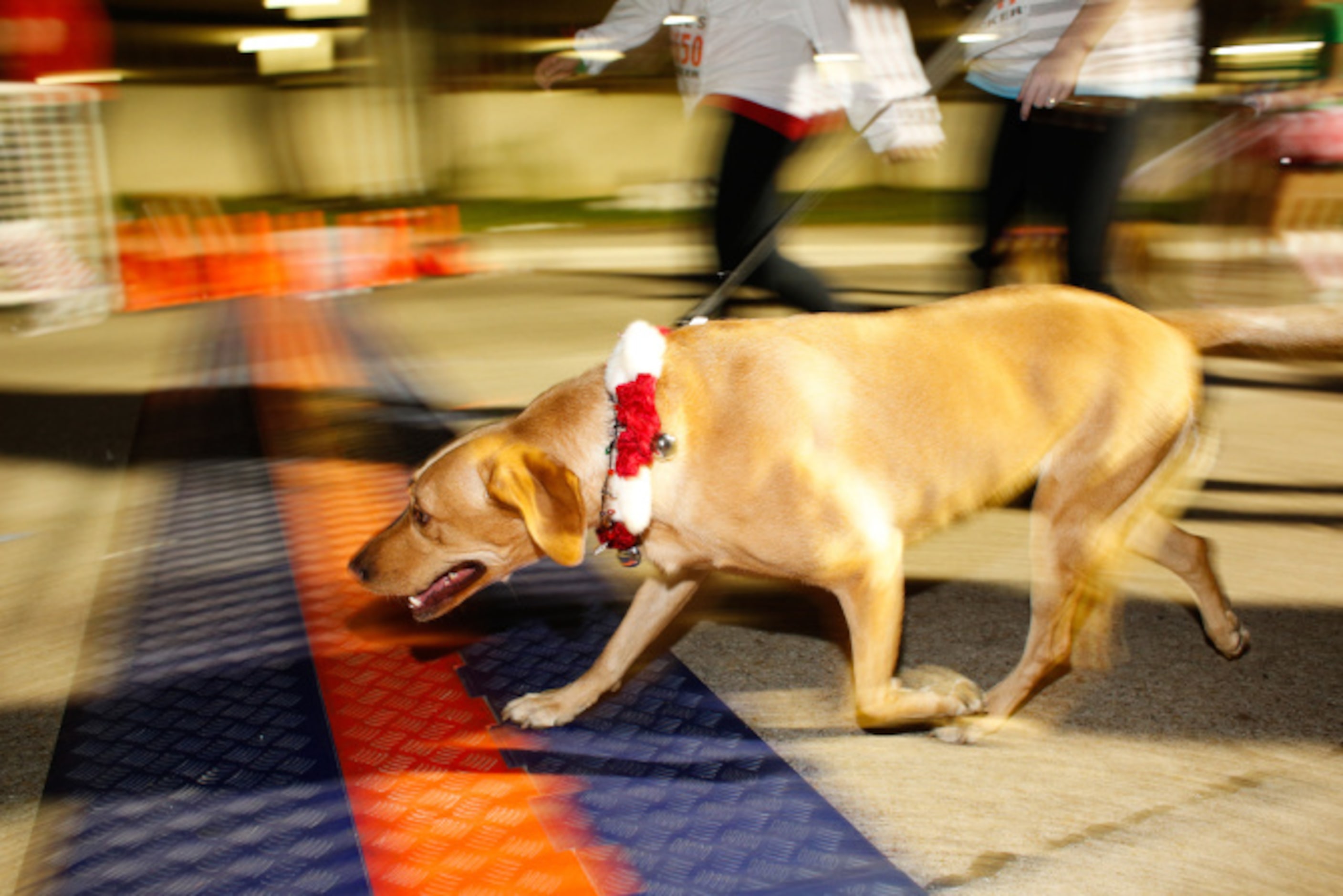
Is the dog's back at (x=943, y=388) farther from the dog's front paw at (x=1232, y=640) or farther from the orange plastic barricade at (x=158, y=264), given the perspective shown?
the orange plastic barricade at (x=158, y=264)

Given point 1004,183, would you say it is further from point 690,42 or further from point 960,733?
point 960,733

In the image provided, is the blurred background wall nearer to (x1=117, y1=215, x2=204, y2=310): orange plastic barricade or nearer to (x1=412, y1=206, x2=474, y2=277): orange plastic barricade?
(x1=412, y1=206, x2=474, y2=277): orange plastic barricade

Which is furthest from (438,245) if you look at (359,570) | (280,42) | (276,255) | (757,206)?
(280,42)

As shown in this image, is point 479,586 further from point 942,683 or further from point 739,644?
point 942,683

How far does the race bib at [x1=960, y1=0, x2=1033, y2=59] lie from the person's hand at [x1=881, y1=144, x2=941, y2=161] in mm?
285

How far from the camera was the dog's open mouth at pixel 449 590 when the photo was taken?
2.37 meters

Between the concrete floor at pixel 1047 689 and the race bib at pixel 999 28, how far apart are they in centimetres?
153

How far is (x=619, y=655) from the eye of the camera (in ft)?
8.32

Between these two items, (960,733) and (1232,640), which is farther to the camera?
(1232,640)

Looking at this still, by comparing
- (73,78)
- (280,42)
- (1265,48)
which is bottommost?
(1265,48)

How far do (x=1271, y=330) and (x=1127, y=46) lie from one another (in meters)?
1.01

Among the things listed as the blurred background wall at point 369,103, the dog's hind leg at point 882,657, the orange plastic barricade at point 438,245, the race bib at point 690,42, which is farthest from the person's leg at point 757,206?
the blurred background wall at point 369,103

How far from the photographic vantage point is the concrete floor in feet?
6.37

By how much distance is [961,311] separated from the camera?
2375mm
